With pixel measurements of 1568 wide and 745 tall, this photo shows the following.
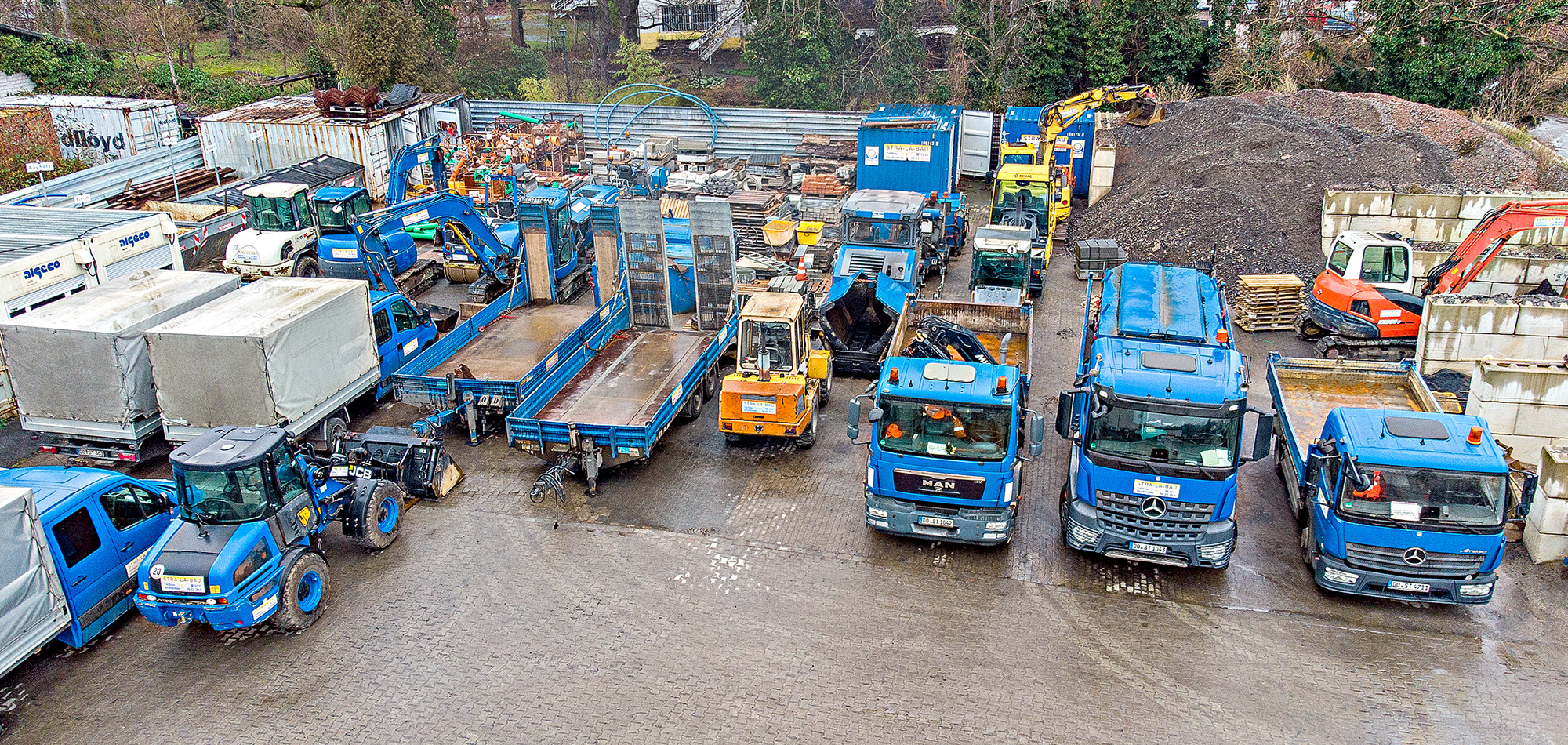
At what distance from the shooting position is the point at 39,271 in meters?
Result: 16.0

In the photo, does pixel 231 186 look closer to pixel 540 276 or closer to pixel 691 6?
pixel 540 276

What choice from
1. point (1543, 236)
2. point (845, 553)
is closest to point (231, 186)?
point (845, 553)

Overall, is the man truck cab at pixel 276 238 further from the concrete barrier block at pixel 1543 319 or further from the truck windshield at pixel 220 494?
the concrete barrier block at pixel 1543 319

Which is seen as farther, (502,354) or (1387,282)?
(1387,282)

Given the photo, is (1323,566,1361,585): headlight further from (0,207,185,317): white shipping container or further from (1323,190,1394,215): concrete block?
(0,207,185,317): white shipping container

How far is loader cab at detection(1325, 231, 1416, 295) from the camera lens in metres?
17.6

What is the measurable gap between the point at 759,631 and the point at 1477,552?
25.0 feet

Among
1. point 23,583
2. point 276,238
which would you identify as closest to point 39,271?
point 276,238

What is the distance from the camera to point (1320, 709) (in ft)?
30.8

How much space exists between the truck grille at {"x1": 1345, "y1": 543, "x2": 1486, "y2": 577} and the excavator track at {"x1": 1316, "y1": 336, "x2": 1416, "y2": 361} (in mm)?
7692

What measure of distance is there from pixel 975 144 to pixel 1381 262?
16.0 metres

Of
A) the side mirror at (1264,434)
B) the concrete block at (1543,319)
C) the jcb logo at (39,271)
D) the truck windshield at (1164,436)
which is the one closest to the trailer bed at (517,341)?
the jcb logo at (39,271)

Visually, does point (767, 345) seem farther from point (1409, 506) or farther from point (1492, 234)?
point (1492, 234)

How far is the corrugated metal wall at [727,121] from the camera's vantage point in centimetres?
3312
